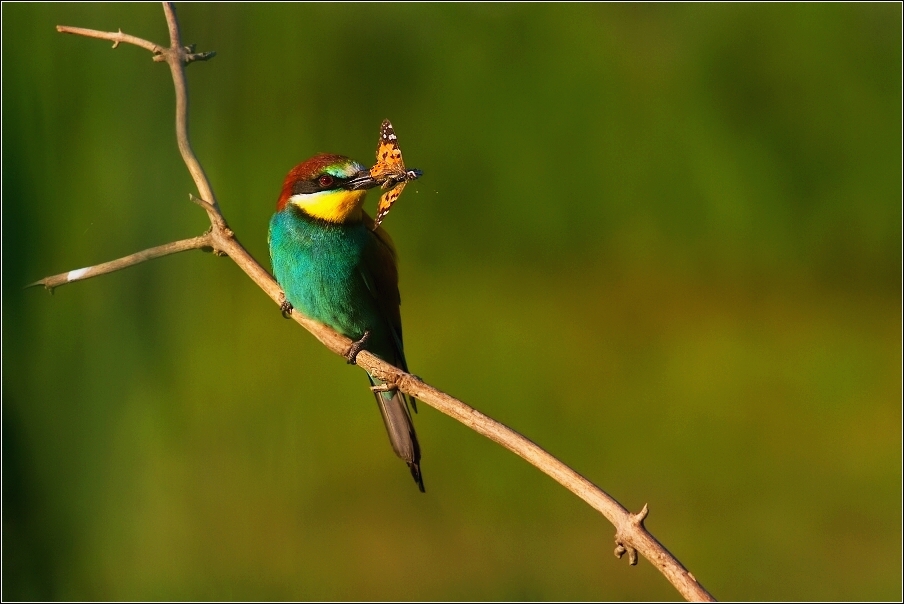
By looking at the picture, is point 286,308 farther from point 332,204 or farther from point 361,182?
point 361,182

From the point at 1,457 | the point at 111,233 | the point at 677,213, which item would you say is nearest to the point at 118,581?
the point at 1,457

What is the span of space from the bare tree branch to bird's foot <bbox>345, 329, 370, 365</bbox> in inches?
0.9

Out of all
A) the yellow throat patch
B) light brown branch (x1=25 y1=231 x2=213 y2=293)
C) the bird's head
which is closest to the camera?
light brown branch (x1=25 y1=231 x2=213 y2=293)

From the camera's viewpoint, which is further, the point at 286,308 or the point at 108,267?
the point at 286,308

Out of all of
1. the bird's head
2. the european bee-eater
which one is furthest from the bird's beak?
the european bee-eater

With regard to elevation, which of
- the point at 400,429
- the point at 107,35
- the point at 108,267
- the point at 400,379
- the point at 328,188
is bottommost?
the point at 400,429

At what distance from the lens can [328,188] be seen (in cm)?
220

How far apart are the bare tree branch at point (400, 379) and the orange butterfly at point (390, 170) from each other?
24 cm

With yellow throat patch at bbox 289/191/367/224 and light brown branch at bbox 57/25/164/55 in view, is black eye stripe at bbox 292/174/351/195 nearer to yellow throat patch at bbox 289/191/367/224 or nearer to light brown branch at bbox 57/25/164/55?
yellow throat patch at bbox 289/191/367/224

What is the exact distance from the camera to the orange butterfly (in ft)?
5.05

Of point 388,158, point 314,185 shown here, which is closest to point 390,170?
point 388,158

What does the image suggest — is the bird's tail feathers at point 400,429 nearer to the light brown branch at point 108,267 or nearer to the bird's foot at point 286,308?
the bird's foot at point 286,308

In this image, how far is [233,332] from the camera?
301 centimetres

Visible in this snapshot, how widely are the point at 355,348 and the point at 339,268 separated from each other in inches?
10.7
